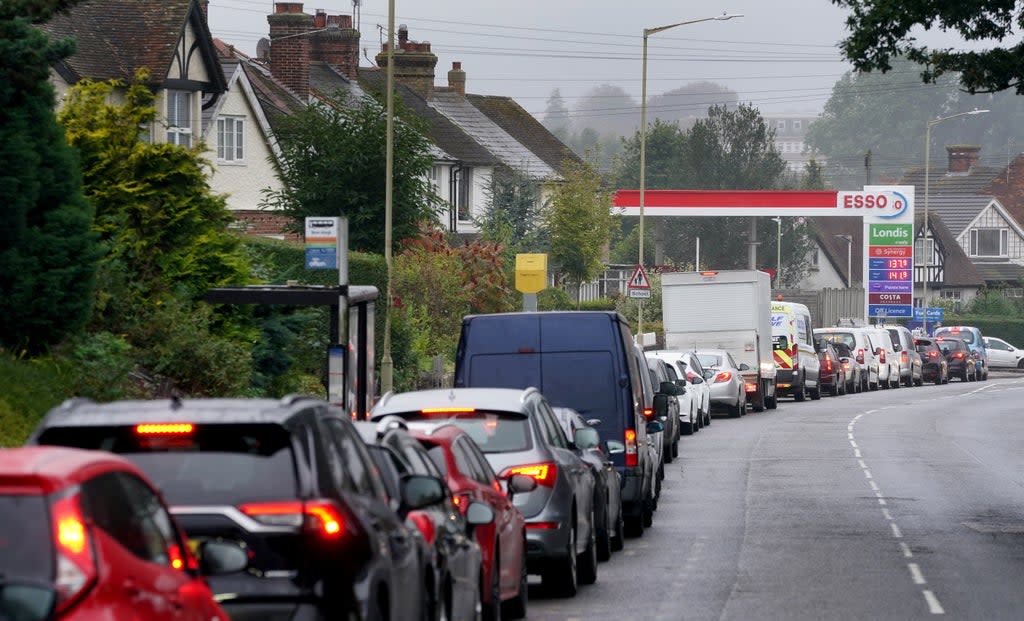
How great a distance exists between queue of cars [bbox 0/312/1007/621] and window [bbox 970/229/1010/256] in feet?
327

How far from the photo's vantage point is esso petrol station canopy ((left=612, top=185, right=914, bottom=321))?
7512cm

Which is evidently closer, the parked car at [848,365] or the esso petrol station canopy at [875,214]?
the parked car at [848,365]

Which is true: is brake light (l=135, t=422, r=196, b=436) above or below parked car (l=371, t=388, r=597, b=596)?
above

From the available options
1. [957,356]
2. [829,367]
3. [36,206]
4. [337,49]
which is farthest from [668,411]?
[957,356]

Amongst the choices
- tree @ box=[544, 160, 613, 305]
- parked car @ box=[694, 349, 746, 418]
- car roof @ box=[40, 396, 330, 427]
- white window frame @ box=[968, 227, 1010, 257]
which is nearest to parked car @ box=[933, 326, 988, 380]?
tree @ box=[544, 160, 613, 305]

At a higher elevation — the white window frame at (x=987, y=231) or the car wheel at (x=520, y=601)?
the white window frame at (x=987, y=231)

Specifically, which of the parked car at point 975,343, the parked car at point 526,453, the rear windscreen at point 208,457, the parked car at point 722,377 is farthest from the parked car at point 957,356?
the rear windscreen at point 208,457

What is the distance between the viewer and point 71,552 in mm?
5309

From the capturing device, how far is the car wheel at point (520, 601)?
12961mm

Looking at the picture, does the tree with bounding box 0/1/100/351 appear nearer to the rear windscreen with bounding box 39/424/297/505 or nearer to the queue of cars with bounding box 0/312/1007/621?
the queue of cars with bounding box 0/312/1007/621

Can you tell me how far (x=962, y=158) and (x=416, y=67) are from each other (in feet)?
205

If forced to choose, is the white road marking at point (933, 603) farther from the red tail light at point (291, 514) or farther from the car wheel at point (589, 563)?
the red tail light at point (291, 514)

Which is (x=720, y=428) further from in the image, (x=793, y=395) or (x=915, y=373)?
(x=915, y=373)

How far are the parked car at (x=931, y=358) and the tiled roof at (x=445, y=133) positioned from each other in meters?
16.6
